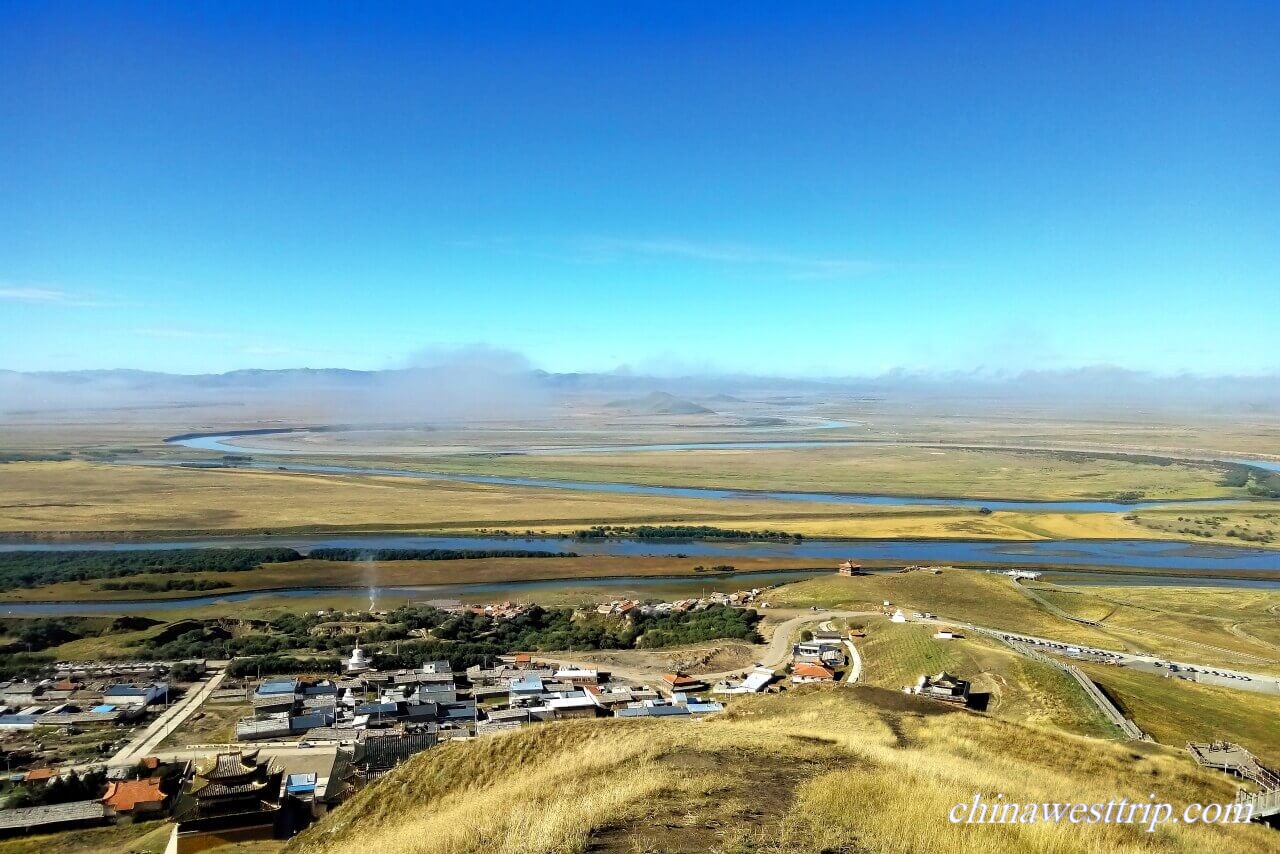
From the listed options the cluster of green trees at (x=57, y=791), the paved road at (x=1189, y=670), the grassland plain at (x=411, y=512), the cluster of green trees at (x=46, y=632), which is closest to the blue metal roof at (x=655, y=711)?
the cluster of green trees at (x=57, y=791)

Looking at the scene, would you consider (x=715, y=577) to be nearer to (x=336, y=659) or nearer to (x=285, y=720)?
(x=336, y=659)

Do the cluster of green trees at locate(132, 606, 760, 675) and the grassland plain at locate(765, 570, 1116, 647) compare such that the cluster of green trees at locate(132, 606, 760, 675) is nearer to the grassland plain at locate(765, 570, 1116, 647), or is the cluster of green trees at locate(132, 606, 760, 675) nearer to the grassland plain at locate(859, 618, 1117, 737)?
the grassland plain at locate(765, 570, 1116, 647)

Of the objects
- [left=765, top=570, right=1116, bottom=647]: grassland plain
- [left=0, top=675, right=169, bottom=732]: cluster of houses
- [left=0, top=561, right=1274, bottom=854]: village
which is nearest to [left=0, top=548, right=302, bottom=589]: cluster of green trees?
[left=0, top=561, right=1274, bottom=854]: village

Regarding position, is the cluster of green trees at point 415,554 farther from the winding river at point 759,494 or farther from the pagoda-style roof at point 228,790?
the pagoda-style roof at point 228,790

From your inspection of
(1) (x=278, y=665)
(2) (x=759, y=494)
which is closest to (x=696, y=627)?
(1) (x=278, y=665)

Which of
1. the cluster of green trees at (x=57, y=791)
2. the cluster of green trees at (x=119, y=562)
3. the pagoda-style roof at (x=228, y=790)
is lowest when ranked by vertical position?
the cluster of green trees at (x=119, y=562)

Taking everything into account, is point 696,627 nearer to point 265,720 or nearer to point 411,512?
point 265,720

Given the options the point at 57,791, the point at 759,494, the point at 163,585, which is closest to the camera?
the point at 57,791
